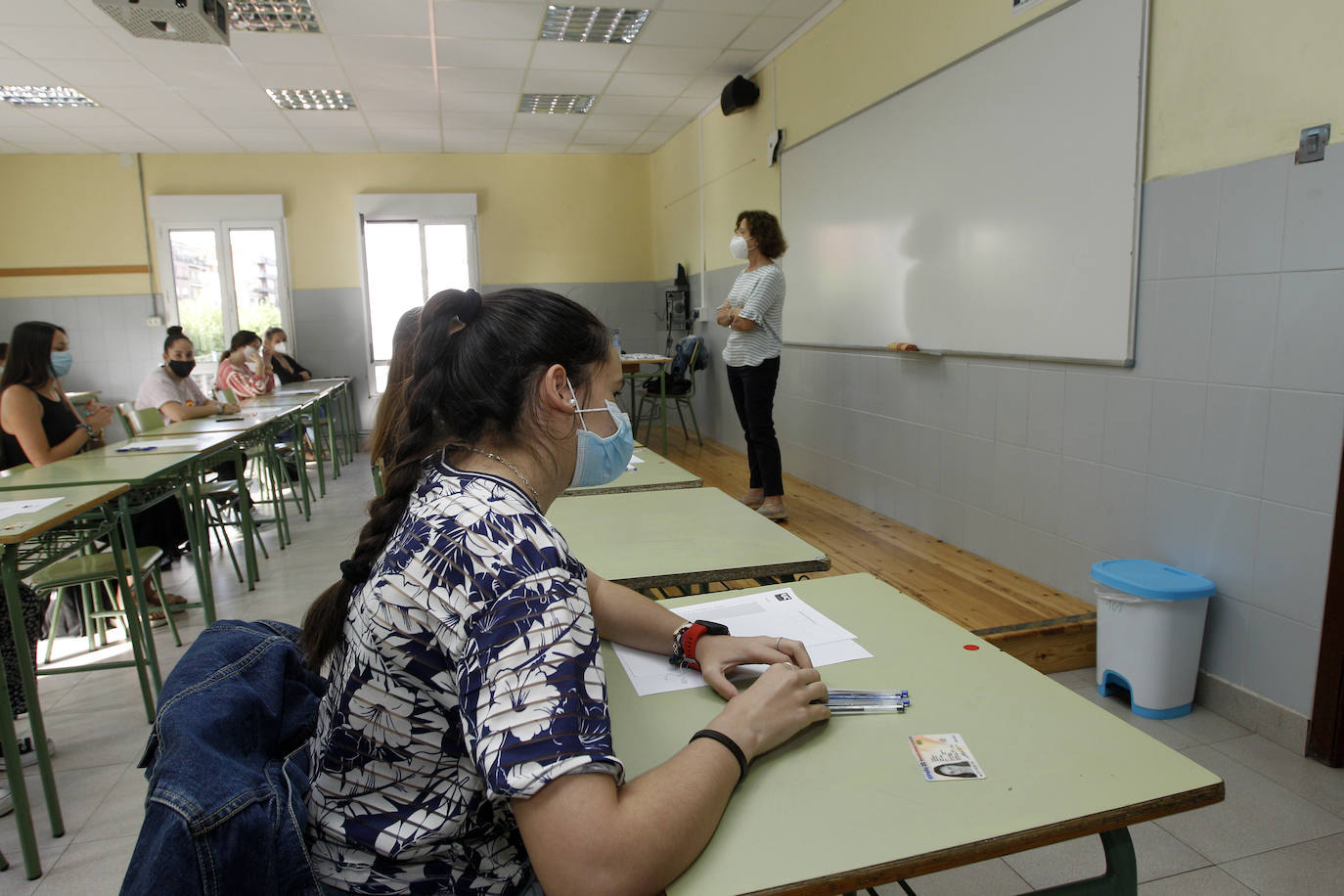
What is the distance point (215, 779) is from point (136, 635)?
7.57 feet

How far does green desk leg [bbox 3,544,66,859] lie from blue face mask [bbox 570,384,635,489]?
67.0 inches

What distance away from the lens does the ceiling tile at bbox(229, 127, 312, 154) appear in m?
7.48

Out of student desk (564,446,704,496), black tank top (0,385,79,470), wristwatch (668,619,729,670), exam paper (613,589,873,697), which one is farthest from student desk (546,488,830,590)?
black tank top (0,385,79,470)

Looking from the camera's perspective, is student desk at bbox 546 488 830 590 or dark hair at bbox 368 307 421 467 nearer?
dark hair at bbox 368 307 421 467

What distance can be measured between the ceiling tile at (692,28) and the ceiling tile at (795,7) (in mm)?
196

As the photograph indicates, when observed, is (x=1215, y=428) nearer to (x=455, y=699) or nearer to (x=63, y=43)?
(x=455, y=699)

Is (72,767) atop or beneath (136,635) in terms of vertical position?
beneath

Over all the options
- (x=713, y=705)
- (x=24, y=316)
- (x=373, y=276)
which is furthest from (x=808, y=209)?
(x=24, y=316)

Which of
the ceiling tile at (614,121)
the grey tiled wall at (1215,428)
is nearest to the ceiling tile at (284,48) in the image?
the ceiling tile at (614,121)

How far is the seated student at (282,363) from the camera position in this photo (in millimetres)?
7867

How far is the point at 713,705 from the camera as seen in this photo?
1.03 meters

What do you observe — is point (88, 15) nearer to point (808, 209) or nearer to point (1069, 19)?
point (808, 209)

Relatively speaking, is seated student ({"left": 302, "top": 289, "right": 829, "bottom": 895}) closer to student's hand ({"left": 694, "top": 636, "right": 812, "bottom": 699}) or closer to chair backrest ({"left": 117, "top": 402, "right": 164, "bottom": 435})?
student's hand ({"left": 694, "top": 636, "right": 812, "bottom": 699})

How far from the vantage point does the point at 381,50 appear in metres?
5.43
